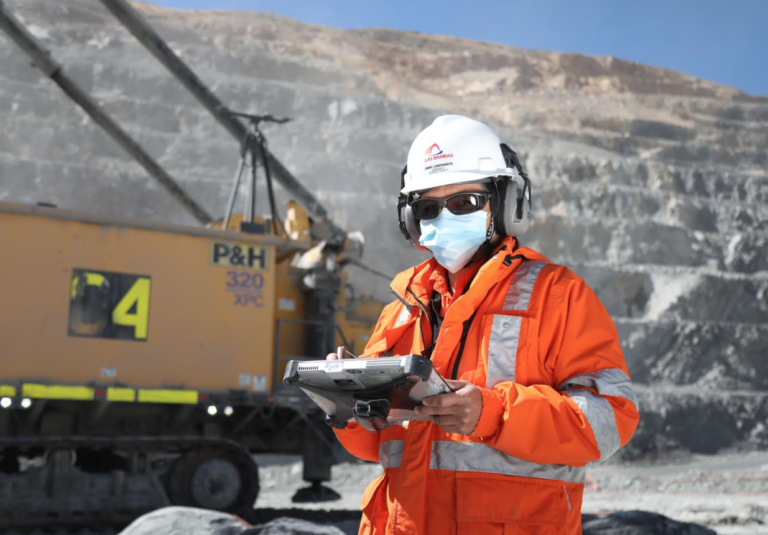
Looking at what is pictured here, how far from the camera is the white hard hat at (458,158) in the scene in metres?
2.38

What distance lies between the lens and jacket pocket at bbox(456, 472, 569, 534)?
1.97m

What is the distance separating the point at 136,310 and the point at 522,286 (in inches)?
307

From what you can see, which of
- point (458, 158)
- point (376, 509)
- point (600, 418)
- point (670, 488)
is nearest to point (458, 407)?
point (600, 418)

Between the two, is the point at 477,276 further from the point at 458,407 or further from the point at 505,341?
the point at 458,407

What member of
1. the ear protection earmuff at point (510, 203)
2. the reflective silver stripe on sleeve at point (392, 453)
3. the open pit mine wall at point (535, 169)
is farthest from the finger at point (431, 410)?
the open pit mine wall at point (535, 169)

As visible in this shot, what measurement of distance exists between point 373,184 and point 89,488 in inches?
1057

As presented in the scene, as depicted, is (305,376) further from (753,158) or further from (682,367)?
(753,158)

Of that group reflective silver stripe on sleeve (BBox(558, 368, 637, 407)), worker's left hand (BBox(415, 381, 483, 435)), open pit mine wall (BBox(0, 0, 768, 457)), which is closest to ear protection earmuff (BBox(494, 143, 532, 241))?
reflective silver stripe on sleeve (BBox(558, 368, 637, 407))

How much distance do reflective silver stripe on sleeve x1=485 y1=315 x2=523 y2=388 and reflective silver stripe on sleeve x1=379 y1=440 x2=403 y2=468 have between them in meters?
0.34

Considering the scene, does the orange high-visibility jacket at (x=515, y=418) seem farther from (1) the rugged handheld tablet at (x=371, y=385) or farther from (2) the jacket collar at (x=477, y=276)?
(1) the rugged handheld tablet at (x=371, y=385)

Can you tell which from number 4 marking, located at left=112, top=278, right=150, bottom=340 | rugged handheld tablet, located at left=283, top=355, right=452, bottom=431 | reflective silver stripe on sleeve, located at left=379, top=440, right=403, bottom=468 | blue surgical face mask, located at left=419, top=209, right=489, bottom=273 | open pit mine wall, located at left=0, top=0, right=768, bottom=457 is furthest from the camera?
open pit mine wall, located at left=0, top=0, right=768, bottom=457

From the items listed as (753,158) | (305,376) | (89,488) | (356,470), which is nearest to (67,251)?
(89,488)

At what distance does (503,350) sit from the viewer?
211 centimetres

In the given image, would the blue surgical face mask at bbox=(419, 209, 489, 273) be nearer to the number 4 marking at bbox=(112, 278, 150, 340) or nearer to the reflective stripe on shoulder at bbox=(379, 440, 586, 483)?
the reflective stripe on shoulder at bbox=(379, 440, 586, 483)
